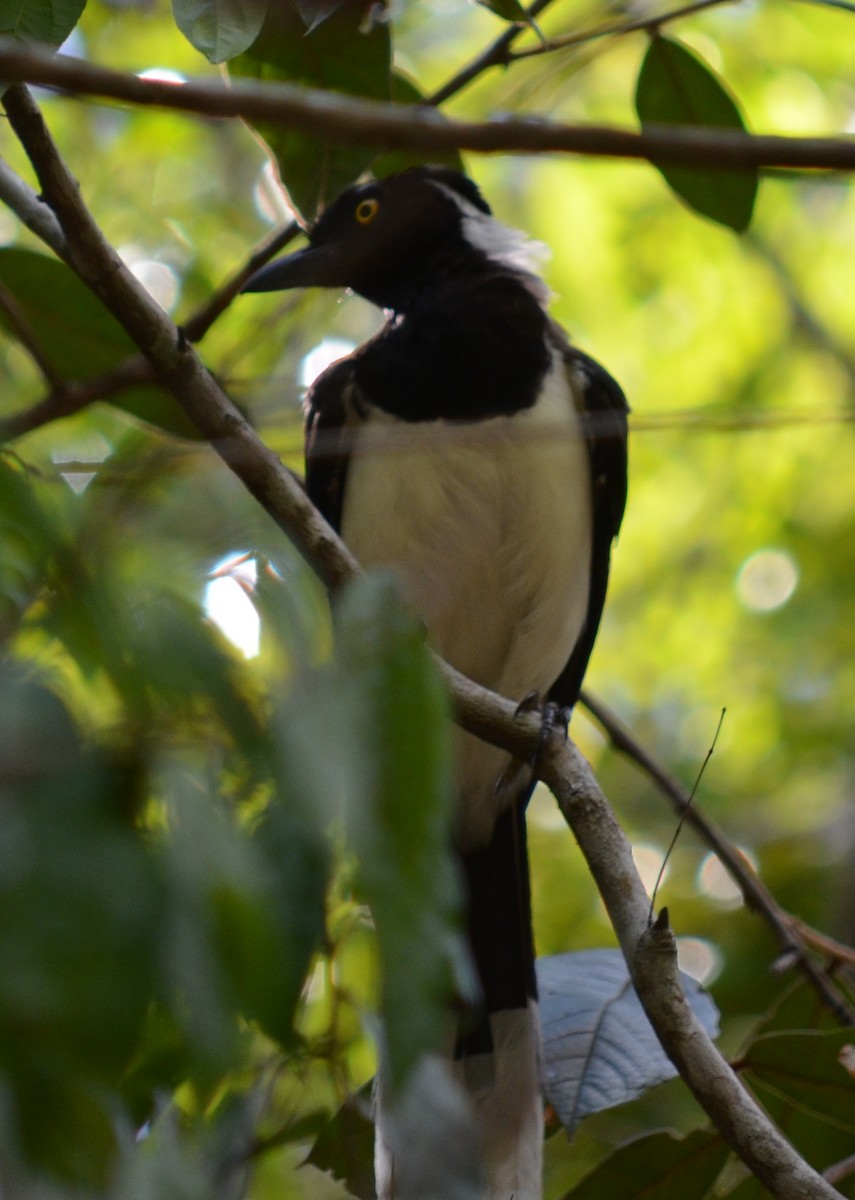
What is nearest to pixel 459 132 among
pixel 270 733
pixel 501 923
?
pixel 270 733

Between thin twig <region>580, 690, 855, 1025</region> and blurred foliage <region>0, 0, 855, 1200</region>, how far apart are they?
4.2 inches

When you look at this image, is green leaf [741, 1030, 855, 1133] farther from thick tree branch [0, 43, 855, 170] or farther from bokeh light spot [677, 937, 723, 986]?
bokeh light spot [677, 937, 723, 986]

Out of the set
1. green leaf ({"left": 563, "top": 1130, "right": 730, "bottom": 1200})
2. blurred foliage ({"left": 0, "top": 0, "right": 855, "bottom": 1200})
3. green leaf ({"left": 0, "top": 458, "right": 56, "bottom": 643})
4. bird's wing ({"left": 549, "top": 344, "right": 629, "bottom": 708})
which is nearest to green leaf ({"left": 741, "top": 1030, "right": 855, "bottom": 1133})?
blurred foliage ({"left": 0, "top": 0, "right": 855, "bottom": 1200})

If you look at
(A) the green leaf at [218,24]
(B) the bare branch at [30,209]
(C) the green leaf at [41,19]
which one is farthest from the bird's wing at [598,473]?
(C) the green leaf at [41,19]

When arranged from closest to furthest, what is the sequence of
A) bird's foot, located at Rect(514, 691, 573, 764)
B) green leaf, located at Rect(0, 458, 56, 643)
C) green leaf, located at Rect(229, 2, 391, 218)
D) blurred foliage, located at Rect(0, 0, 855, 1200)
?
blurred foliage, located at Rect(0, 0, 855, 1200) → green leaf, located at Rect(0, 458, 56, 643) → bird's foot, located at Rect(514, 691, 573, 764) → green leaf, located at Rect(229, 2, 391, 218)

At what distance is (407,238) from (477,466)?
76 cm

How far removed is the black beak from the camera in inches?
134

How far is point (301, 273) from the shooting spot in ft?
11.5

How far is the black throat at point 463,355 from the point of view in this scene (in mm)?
3398

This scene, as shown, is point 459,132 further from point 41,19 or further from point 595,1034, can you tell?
point 595,1034

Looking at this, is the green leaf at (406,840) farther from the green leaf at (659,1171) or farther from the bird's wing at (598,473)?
the bird's wing at (598,473)

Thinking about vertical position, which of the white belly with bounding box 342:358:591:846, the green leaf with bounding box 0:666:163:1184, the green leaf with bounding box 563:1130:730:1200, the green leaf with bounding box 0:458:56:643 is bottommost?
the green leaf with bounding box 563:1130:730:1200

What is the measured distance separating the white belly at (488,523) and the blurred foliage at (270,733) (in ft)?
0.95

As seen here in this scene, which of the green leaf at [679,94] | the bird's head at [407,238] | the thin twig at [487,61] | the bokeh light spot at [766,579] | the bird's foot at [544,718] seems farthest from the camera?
the bokeh light spot at [766,579]
